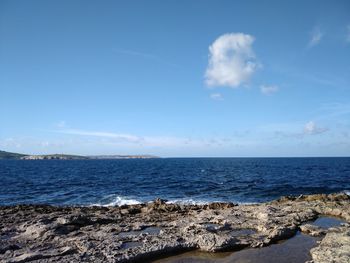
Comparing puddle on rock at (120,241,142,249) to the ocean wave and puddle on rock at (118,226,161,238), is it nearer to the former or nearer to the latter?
puddle on rock at (118,226,161,238)

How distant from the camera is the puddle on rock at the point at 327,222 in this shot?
1914 cm

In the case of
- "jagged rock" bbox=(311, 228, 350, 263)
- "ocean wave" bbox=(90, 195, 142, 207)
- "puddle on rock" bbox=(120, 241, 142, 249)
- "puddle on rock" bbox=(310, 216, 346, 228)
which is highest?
"jagged rock" bbox=(311, 228, 350, 263)

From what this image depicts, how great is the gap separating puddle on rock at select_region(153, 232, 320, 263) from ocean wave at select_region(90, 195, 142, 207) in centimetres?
Answer: 2120

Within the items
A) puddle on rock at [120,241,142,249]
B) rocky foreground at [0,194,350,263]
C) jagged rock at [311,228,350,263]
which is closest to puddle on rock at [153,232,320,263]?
rocky foreground at [0,194,350,263]

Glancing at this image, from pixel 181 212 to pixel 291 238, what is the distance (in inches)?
367

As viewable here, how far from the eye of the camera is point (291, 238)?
16.0 m

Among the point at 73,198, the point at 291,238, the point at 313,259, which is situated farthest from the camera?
the point at 73,198

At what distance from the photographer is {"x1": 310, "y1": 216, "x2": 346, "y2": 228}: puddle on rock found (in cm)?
1914

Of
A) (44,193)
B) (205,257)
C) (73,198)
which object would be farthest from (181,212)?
(44,193)

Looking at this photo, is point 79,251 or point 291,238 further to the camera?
point 291,238

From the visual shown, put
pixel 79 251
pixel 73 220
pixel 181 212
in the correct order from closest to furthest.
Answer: pixel 79 251, pixel 73 220, pixel 181 212

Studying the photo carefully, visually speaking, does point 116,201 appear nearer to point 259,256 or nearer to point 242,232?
point 242,232

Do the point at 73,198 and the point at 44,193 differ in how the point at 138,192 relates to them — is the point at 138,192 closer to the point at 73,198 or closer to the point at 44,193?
the point at 73,198

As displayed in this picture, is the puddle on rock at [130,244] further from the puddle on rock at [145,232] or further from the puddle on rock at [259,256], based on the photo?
the puddle on rock at [259,256]
